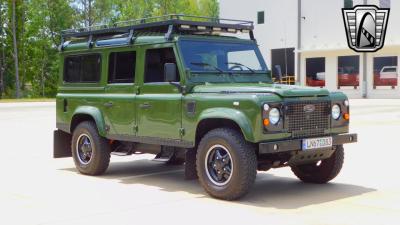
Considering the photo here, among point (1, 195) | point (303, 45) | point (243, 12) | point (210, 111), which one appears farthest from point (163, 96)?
point (243, 12)

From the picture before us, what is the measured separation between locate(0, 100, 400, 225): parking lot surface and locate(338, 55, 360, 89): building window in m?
31.3

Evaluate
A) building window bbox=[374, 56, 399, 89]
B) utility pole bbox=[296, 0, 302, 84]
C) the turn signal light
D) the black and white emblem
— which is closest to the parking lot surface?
the turn signal light

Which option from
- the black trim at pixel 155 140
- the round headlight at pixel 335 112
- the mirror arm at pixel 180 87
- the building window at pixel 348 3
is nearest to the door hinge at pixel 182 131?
the black trim at pixel 155 140

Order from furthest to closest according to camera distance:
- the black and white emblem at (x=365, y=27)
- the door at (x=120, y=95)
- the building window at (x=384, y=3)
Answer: the building window at (x=384, y=3) < the black and white emblem at (x=365, y=27) < the door at (x=120, y=95)

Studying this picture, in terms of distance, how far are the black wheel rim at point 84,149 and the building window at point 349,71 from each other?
113 ft

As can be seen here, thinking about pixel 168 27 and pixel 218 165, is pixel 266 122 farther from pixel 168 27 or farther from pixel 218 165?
pixel 168 27

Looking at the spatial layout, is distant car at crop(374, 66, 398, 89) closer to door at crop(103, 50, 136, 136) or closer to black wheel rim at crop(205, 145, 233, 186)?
door at crop(103, 50, 136, 136)

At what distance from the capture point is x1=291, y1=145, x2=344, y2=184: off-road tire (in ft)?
28.3

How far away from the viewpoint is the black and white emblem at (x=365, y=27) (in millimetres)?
39844

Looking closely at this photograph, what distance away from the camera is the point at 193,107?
8.12 m

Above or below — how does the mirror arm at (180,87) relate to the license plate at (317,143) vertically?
above

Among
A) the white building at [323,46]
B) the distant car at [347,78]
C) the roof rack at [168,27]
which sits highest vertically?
the white building at [323,46]

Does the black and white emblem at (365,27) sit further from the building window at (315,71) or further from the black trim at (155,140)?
the black trim at (155,140)

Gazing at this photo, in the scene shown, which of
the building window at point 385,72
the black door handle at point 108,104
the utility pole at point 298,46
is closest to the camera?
the black door handle at point 108,104
